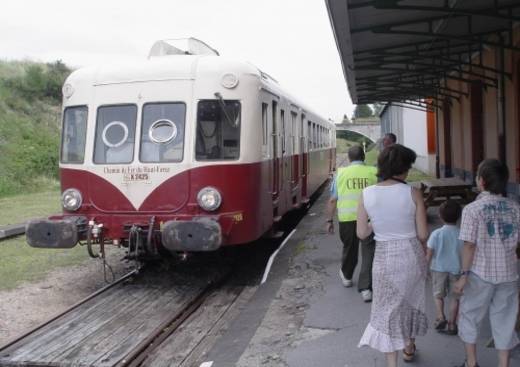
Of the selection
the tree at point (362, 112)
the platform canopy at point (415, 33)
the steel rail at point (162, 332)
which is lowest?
the steel rail at point (162, 332)

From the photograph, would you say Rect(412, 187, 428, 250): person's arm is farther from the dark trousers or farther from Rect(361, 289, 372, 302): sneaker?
Rect(361, 289, 372, 302): sneaker

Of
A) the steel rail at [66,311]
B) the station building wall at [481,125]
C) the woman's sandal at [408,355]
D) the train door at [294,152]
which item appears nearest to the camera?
the woman's sandal at [408,355]

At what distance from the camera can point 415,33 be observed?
26.5ft

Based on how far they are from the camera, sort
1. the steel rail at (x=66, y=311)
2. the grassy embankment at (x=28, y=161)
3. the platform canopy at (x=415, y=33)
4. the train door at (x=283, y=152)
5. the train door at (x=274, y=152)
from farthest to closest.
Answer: the grassy embankment at (x=28, y=161) < the train door at (x=283, y=152) < the train door at (x=274, y=152) < the platform canopy at (x=415, y=33) < the steel rail at (x=66, y=311)

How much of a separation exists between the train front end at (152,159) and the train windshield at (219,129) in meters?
0.01

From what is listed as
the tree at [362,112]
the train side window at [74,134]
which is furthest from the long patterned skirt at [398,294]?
the tree at [362,112]

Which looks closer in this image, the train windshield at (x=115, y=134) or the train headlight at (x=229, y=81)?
the train headlight at (x=229, y=81)

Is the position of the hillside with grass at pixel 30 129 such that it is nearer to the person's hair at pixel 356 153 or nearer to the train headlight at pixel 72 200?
the train headlight at pixel 72 200

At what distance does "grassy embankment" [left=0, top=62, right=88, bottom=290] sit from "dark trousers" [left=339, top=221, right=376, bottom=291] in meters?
4.73

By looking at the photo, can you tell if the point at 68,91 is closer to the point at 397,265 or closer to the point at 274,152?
the point at 274,152

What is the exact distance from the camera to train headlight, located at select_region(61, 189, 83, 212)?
8070 millimetres

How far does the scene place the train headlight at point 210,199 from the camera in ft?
25.1

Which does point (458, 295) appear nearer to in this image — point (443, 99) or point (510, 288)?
point (510, 288)

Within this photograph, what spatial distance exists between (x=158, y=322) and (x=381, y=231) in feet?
11.8
